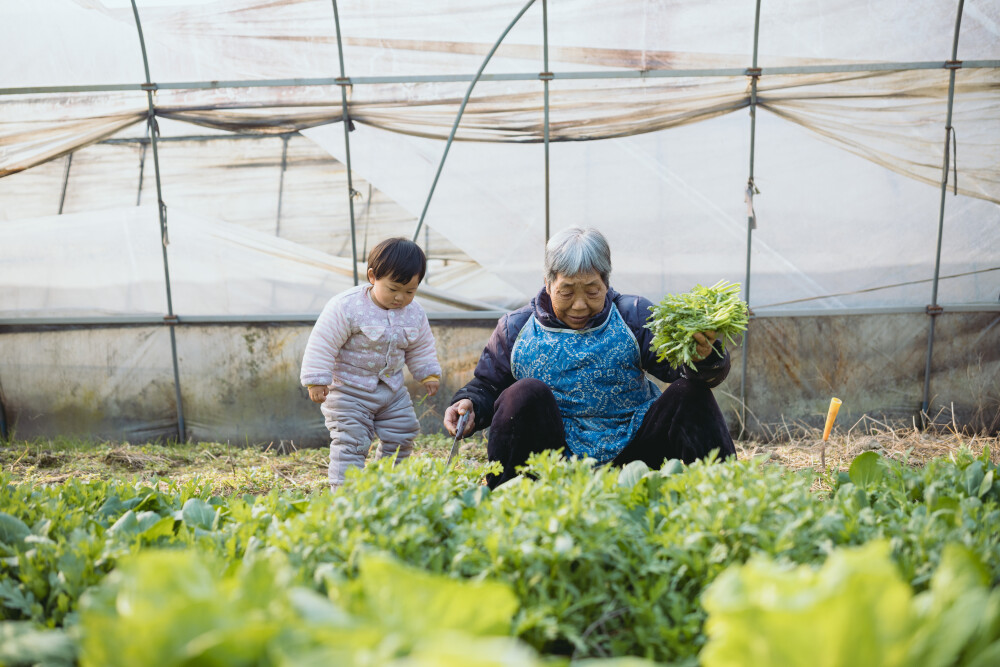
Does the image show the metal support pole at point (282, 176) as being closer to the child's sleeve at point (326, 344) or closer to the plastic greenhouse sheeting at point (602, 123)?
the plastic greenhouse sheeting at point (602, 123)

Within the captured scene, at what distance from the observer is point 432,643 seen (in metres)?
0.74

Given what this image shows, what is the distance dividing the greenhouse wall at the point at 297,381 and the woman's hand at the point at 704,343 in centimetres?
271

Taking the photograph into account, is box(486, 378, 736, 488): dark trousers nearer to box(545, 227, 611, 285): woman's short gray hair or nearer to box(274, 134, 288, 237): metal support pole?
box(545, 227, 611, 285): woman's short gray hair

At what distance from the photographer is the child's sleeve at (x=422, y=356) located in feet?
12.6

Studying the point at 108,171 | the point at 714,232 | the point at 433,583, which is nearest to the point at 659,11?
the point at 714,232

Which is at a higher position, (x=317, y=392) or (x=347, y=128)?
(x=347, y=128)

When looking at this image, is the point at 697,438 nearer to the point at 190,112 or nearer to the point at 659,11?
the point at 659,11

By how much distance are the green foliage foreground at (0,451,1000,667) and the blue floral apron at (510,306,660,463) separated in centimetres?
100

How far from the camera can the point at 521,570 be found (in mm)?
1276

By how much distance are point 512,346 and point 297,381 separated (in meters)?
2.74

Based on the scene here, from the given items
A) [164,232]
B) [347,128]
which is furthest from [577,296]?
[164,232]

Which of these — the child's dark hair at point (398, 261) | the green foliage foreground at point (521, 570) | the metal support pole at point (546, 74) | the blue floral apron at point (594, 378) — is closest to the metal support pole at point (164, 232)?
the child's dark hair at point (398, 261)

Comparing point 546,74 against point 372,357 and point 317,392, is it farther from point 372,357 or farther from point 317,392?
point 317,392

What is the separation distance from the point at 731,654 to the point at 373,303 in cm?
316
